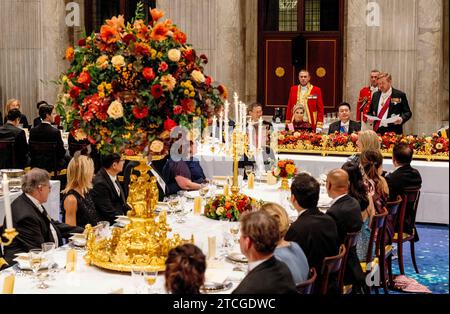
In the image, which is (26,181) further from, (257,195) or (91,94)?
(257,195)

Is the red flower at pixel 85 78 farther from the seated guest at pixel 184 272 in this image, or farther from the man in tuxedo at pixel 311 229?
the seated guest at pixel 184 272

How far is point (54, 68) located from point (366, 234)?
970cm

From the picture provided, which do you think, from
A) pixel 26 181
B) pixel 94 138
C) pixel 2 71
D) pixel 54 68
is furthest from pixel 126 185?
A: pixel 2 71

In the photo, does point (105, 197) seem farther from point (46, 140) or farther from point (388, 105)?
point (388, 105)

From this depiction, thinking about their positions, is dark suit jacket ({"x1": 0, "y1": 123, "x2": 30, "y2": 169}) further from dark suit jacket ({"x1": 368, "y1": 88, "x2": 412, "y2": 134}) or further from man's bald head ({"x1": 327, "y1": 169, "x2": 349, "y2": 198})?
man's bald head ({"x1": 327, "y1": 169, "x2": 349, "y2": 198})

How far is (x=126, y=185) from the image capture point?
7.71 metres

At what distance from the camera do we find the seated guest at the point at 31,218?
5332 millimetres

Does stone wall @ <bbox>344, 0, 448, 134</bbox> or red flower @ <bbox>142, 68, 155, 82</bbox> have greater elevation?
stone wall @ <bbox>344, 0, 448, 134</bbox>

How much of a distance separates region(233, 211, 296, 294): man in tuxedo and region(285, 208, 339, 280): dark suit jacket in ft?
3.63

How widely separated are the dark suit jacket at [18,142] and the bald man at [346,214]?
589 centimetres

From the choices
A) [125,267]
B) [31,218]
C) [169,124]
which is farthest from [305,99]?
[125,267]

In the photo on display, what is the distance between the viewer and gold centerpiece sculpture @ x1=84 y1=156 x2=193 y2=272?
4.61 meters

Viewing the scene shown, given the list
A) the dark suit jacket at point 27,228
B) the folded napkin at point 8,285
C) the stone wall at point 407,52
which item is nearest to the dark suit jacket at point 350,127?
the stone wall at point 407,52

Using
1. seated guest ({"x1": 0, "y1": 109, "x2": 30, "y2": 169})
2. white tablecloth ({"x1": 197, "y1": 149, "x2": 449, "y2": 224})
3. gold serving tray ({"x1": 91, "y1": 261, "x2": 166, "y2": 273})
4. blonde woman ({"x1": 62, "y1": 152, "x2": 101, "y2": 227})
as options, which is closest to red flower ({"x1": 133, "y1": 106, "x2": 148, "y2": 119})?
gold serving tray ({"x1": 91, "y1": 261, "x2": 166, "y2": 273})
